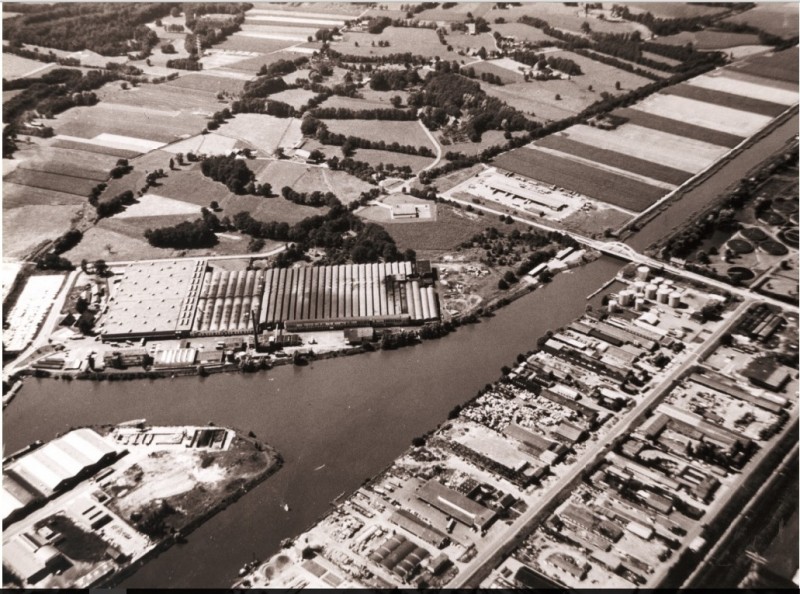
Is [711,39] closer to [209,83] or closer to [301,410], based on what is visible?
[209,83]

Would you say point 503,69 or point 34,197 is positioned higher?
point 503,69

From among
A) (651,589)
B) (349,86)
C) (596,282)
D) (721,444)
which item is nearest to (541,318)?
(596,282)

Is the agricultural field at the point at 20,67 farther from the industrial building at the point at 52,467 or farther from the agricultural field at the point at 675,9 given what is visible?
the agricultural field at the point at 675,9

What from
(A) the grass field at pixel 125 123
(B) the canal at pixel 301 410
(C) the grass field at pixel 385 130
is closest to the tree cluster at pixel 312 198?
(C) the grass field at pixel 385 130

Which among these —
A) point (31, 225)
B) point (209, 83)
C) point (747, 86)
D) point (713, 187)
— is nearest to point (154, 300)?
point (31, 225)

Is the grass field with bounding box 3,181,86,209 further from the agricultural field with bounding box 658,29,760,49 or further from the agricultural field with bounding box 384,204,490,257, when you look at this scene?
the agricultural field with bounding box 658,29,760,49

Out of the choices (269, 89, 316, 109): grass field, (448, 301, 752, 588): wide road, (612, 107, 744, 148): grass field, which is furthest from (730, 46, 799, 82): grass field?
(448, 301, 752, 588): wide road

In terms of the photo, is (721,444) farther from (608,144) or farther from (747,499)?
(608,144)
